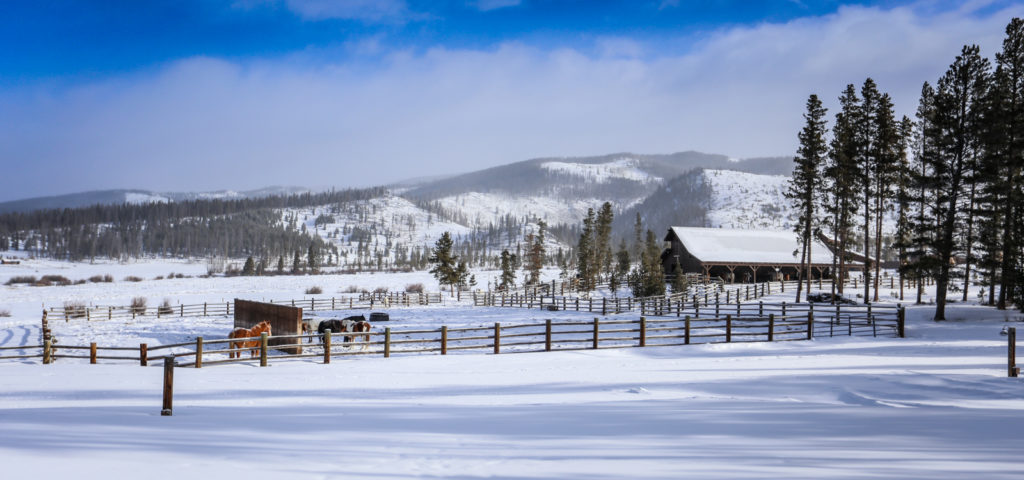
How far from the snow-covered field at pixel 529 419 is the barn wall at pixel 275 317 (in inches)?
335

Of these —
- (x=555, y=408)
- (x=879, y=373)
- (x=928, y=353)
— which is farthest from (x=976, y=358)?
(x=555, y=408)

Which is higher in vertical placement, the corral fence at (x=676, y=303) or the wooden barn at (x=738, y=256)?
the wooden barn at (x=738, y=256)

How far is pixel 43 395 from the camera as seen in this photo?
11.7 meters

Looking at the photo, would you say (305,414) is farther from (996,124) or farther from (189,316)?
(189,316)

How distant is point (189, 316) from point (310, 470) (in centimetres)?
4242

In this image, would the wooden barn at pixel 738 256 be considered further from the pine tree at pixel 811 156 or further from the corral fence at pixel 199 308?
the corral fence at pixel 199 308

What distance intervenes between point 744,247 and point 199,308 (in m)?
55.3

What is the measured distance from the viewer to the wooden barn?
60344mm

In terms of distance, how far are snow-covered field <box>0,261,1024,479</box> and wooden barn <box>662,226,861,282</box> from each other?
1732 inches

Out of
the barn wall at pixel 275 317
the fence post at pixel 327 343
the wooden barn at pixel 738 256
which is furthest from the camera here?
the wooden barn at pixel 738 256

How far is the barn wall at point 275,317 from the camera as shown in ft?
83.5

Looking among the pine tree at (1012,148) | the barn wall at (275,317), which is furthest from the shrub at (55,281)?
the pine tree at (1012,148)

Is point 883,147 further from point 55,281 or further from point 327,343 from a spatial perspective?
point 55,281

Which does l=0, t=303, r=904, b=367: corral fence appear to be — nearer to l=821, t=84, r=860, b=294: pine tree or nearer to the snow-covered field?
the snow-covered field
